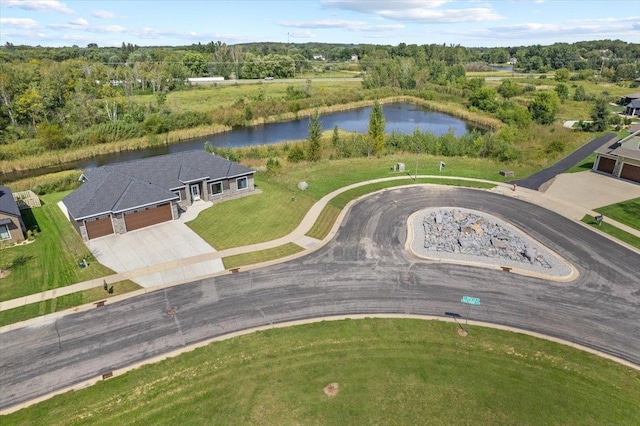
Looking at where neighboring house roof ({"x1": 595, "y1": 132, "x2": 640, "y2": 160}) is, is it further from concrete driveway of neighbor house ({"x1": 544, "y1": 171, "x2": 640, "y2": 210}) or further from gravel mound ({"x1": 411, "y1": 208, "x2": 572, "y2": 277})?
gravel mound ({"x1": 411, "y1": 208, "x2": 572, "y2": 277})

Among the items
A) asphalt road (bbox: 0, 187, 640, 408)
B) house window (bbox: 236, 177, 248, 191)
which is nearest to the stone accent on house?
asphalt road (bbox: 0, 187, 640, 408)

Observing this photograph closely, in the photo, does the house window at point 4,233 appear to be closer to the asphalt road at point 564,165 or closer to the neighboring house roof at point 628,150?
the asphalt road at point 564,165

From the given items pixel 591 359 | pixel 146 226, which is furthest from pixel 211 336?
Result: pixel 591 359

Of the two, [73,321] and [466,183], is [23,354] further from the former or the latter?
[466,183]

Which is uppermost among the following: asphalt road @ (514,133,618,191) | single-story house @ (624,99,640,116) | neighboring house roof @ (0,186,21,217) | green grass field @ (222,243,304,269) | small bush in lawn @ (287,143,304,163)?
single-story house @ (624,99,640,116)

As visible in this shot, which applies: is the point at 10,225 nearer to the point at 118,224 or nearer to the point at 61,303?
the point at 118,224
